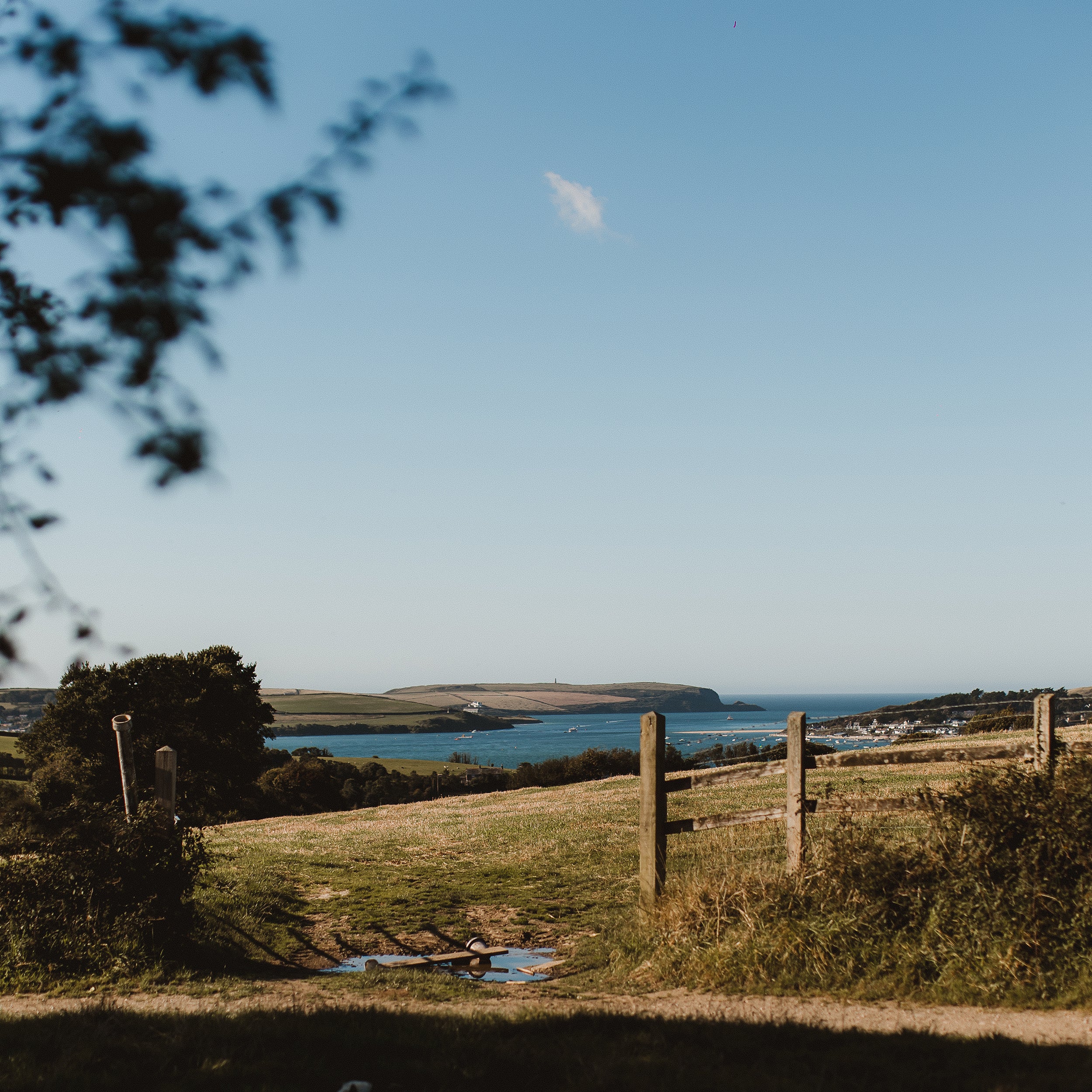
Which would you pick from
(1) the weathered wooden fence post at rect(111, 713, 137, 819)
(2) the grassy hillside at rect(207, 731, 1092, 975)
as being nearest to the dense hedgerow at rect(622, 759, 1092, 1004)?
(2) the grassy hillside at rect(207, 731, 1092, 975)

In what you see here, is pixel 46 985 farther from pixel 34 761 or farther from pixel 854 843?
pixel 34 761

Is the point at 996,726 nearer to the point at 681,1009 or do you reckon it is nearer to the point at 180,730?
the point at 681,1009

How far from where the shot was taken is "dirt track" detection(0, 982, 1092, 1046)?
5.66 m

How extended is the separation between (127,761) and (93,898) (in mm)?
1547

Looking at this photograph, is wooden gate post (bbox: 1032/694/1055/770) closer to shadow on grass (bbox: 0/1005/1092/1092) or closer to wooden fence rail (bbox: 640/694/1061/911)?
wooden fence rail (bbox: 640/694/1061/911)

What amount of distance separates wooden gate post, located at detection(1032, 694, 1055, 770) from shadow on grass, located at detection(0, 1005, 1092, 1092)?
3165 mm

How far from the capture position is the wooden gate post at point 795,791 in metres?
8.03

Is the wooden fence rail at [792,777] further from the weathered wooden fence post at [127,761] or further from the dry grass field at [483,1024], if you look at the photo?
the weathered wooden fence post at [127,761]

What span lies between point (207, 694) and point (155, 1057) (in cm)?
3458

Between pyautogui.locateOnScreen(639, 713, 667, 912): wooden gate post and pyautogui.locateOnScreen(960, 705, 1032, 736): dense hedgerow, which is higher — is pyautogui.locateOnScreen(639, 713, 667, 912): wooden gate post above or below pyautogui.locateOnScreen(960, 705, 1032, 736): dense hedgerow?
above

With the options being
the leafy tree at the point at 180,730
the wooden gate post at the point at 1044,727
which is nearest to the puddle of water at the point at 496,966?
the wooden gate post at the point at 1044,727

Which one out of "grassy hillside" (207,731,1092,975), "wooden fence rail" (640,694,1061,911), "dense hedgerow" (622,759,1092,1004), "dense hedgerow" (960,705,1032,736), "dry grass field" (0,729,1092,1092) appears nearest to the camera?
"dry grass field" (0,729,1092,1092)

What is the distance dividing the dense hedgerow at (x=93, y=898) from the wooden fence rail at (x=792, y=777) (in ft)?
15.1

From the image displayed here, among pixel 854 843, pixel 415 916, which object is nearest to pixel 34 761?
pixel 415 916
